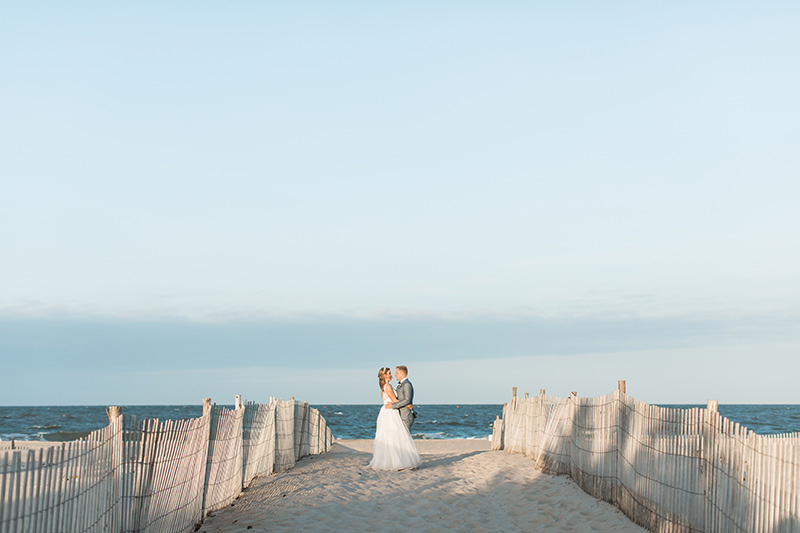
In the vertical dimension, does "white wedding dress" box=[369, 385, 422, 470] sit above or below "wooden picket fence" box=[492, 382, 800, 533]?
below

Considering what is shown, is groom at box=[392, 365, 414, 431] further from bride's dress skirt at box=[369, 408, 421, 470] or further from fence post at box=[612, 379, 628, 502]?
fence post at box=[612, 379, 628, 502]

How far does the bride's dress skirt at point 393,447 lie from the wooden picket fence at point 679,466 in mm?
2646

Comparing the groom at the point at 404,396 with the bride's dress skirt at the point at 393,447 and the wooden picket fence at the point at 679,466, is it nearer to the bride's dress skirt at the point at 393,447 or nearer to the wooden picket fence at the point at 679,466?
the bride's dress skirt at the point at 393,447

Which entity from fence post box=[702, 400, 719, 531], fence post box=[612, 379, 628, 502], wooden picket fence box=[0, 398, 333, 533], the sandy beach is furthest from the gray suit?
fence post box=[702, 400, 719, 531]

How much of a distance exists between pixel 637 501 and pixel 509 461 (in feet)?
21.8

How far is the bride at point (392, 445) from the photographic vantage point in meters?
12.5

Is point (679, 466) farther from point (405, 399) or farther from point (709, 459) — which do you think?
point (405, 399)

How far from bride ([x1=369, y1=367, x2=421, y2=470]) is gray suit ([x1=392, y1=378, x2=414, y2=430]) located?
0.13 metres

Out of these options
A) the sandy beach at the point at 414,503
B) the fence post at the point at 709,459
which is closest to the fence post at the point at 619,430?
the sandy beach at the point at 414,503

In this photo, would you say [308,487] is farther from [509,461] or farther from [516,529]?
[509,461]

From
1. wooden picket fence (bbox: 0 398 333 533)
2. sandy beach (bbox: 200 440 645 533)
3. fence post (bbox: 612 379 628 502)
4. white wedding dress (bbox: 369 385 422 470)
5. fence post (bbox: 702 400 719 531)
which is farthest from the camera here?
white wedding dress (bbox: 369 385 422 470)

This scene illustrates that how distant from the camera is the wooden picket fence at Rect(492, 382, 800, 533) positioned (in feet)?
16.1

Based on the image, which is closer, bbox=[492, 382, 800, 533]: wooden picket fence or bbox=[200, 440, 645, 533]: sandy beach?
bbox=[492, 382, 800, 533]: wooden picket fence

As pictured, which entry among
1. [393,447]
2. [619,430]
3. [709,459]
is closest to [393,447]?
[393,447]
